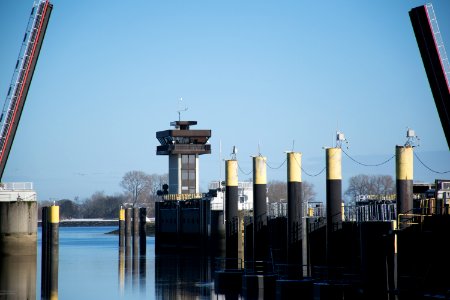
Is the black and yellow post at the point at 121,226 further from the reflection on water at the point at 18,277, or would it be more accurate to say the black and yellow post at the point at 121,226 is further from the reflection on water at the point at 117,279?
the reflection on water at the point at 18,277

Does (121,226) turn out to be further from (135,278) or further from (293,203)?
(293,203)

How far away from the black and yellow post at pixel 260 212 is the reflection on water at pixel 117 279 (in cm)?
239

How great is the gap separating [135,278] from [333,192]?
1858cm

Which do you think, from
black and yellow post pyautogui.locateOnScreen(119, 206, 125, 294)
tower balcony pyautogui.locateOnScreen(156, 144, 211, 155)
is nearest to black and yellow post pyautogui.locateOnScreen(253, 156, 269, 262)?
black and yellow post pyautogui.locateOnScreen(119, 206, 125, 294)

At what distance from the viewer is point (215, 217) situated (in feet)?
211

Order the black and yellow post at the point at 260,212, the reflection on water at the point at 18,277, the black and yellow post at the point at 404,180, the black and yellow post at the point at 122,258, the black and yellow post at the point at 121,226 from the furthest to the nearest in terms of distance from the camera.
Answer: the black and yellow post at the point at 121,226
the black and yellow post at the point at 122,258
the reflection on water at the point at 18,277
the black and yellow post at the point at 260,212
the black and yellow post at the point at 404,180

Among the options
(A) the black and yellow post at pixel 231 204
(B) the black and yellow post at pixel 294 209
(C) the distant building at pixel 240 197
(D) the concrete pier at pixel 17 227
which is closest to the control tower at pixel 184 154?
(C) the distant building at pixel 240 197

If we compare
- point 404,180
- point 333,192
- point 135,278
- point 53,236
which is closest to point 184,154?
point 53,236

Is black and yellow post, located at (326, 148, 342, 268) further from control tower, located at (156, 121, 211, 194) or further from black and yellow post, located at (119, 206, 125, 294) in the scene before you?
control tower, located at (156, 121, 211, 194)

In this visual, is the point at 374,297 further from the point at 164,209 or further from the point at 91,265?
the point at 164,209

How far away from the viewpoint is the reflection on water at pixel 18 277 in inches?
1522

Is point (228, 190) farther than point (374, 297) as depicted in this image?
Yes

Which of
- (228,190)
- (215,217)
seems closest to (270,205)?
(228,190)

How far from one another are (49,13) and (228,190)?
15.4 meters
